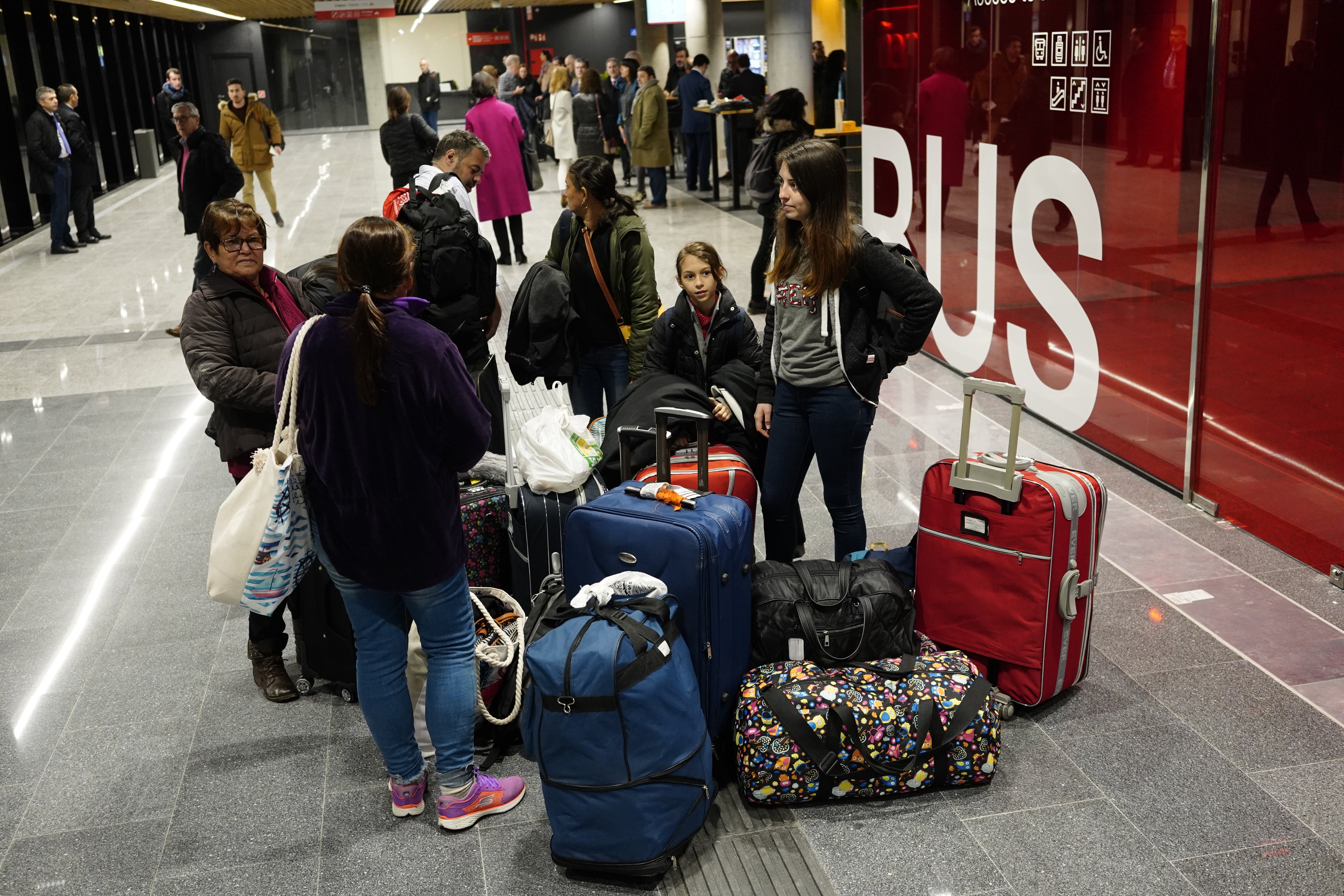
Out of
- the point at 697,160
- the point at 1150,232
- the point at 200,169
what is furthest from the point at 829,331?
the point at 697,160

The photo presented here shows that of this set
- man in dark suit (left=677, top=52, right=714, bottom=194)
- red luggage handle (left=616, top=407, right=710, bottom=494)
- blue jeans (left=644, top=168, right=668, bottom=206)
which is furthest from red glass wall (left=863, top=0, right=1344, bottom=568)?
man in dark suit (left=677, top=52, right=714, bottom=194)

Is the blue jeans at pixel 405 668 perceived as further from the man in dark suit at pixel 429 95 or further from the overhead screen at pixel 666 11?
the man in dark suit at pixel 429 95

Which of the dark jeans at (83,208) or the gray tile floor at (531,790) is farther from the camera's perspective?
the dark jeans at (83,208)

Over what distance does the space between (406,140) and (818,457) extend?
8581 mm

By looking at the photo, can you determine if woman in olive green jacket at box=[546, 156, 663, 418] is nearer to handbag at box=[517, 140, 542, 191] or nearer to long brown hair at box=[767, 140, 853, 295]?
long brown hair at box=[767, 140, 853, 295]

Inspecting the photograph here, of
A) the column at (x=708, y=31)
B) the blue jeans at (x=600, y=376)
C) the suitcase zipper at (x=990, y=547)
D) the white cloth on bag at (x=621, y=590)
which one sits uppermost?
the column at (x=708, y=31)

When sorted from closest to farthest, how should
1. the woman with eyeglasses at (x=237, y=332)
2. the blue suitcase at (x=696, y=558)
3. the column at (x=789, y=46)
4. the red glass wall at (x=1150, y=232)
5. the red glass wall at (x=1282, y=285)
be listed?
the blue suitcase at (x=696, y=558), the woman with eyeglasses at (x=237, y=332), the red glass wall at (x=1282, y=285), the red glass wall at (x=1150, y=232), the column at (x=789, y=46)

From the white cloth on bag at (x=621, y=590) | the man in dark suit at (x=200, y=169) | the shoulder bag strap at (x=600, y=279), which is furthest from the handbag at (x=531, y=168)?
the white cloth on bag at (x=621, y=590)

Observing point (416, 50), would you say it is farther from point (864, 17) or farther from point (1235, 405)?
point (1235, 405)

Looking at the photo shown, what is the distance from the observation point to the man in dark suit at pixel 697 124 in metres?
14.7

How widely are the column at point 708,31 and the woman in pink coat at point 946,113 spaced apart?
11339 mm

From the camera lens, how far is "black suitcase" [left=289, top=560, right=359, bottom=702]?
133 inches

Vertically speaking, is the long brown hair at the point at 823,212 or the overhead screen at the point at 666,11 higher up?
the overhead screen at the point at 666,11

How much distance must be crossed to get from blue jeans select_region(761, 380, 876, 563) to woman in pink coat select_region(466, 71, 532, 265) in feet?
23.6
